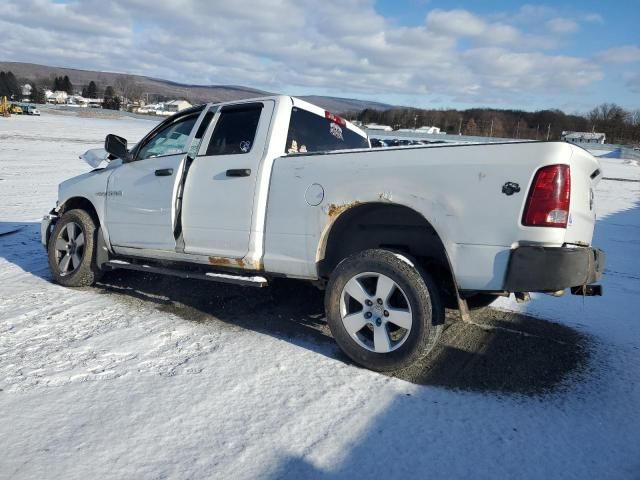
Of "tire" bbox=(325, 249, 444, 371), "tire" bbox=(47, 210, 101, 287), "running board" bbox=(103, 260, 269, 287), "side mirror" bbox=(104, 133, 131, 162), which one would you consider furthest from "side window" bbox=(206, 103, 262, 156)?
"tire" bbox=(47, 210, 101, 287)

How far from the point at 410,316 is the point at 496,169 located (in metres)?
1.10

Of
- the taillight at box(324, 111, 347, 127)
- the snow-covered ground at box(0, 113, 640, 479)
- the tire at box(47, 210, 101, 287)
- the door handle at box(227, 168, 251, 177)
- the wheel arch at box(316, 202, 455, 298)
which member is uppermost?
the taillight at box(324, 111, 347, 127)

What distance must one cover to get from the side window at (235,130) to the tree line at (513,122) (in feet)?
208

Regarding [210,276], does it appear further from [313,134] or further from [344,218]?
[313,134]

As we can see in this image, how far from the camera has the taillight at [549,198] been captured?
3.04 metres

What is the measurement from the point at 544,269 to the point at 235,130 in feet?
9.09

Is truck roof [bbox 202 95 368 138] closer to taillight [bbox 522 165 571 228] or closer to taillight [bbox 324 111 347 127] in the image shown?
taillight [bbox 324 111 347 127]

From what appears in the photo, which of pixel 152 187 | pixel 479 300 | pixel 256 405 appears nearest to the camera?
pixel 256 405

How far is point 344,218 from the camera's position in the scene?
3893 millimetres

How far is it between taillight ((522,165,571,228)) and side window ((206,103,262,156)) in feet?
7.43

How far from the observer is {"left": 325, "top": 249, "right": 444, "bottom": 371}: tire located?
345 centimetres

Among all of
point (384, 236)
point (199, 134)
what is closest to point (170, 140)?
point (199, 134)

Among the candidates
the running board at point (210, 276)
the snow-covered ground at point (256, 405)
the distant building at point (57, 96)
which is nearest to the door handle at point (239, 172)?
the running board at point (210, 276)

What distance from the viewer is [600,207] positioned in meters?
13.8
